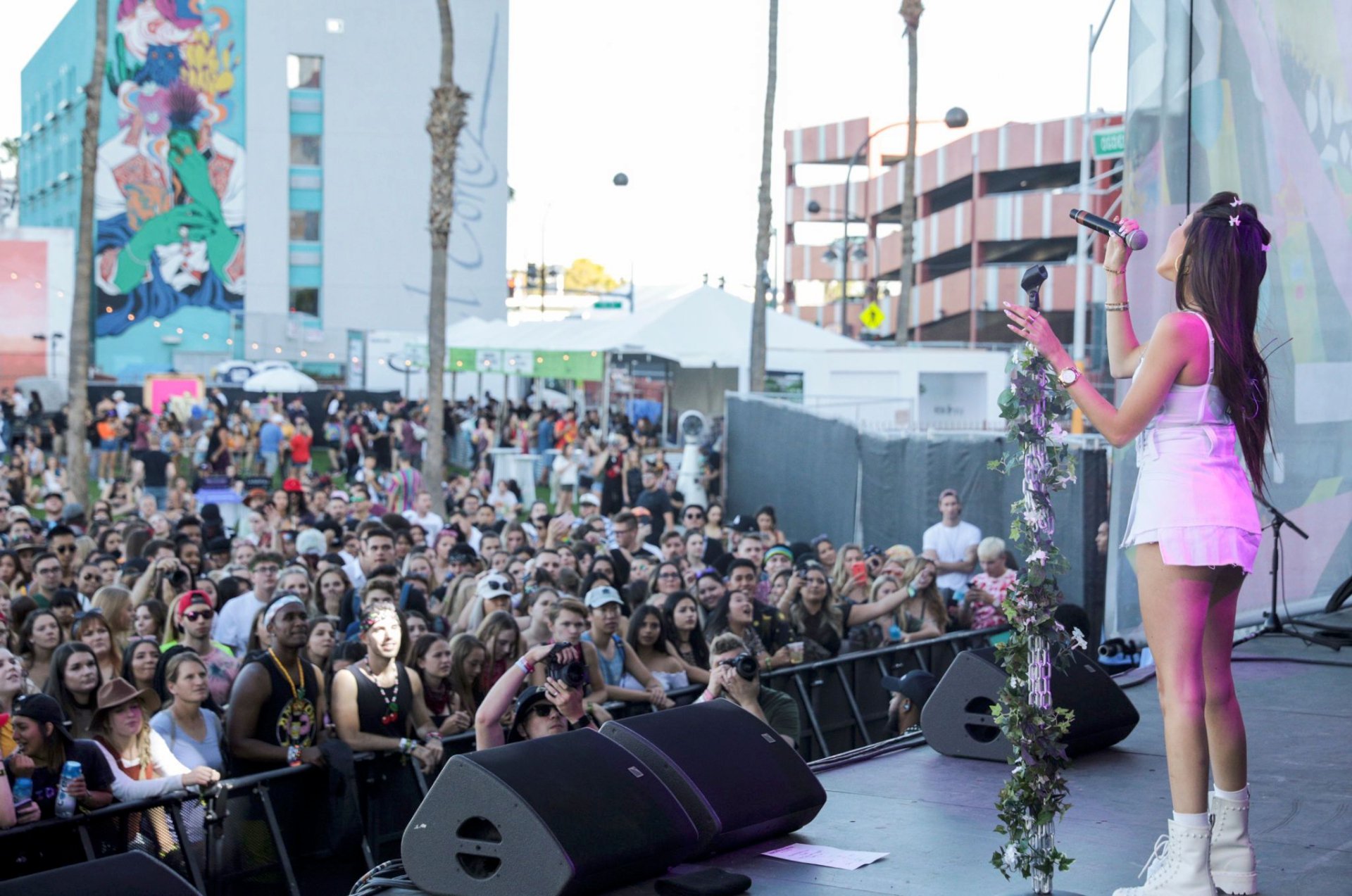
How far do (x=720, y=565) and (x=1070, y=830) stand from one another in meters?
7.01

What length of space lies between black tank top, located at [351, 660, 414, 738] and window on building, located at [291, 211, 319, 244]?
50.8 m

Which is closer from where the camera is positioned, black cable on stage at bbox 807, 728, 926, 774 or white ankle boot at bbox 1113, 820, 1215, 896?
white ankle boot at bbox 1113, 820, 1215, 896

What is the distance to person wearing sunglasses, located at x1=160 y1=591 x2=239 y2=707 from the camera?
25.2 ft

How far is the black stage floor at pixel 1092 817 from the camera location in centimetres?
406

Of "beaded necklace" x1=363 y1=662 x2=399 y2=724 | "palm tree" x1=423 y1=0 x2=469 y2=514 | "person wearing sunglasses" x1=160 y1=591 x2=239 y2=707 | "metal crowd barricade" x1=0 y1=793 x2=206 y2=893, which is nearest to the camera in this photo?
"metal crowd barricade" x1=0 y1=793 x2=206 y2=893

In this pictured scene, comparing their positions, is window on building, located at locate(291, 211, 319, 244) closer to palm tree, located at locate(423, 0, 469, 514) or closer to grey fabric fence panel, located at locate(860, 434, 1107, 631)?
palm tree, located at locate(423, 0, 469, 514)

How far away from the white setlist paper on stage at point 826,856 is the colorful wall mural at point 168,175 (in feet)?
173

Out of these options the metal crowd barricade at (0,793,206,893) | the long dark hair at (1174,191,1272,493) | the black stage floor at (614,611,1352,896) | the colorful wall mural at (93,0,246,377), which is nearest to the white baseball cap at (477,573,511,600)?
the metal crowd barricade at (0,793,206,893)

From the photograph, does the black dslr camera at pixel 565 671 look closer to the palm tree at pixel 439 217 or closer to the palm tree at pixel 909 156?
the palm tree at pixel 439 217

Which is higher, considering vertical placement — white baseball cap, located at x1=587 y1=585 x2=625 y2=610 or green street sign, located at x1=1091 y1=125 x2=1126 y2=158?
green street sign, located at x1=1091 y1=125 x2=1126 y2=158

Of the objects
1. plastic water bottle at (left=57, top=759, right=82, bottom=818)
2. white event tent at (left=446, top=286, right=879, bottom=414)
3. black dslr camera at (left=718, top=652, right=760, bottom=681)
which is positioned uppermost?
white event tent at (left=446, top=286, right=879, bottom=414)

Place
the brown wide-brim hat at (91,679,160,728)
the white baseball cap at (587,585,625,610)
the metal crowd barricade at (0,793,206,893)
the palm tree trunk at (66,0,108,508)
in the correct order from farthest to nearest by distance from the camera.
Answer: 1. the palm tree trunk at (66,0,108,508)
2. the white baseball cap at (587,585,625,610)
3. the brown wide-brim hat at (91,679,160,728)
4. the metal crowd barricade at (0,793,206,893)

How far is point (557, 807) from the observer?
3.99 metres

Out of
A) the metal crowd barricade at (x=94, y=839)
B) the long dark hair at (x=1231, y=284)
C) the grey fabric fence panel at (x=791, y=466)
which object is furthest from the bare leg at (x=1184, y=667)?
the grey fabric fence panel at (x=791, y=466)
